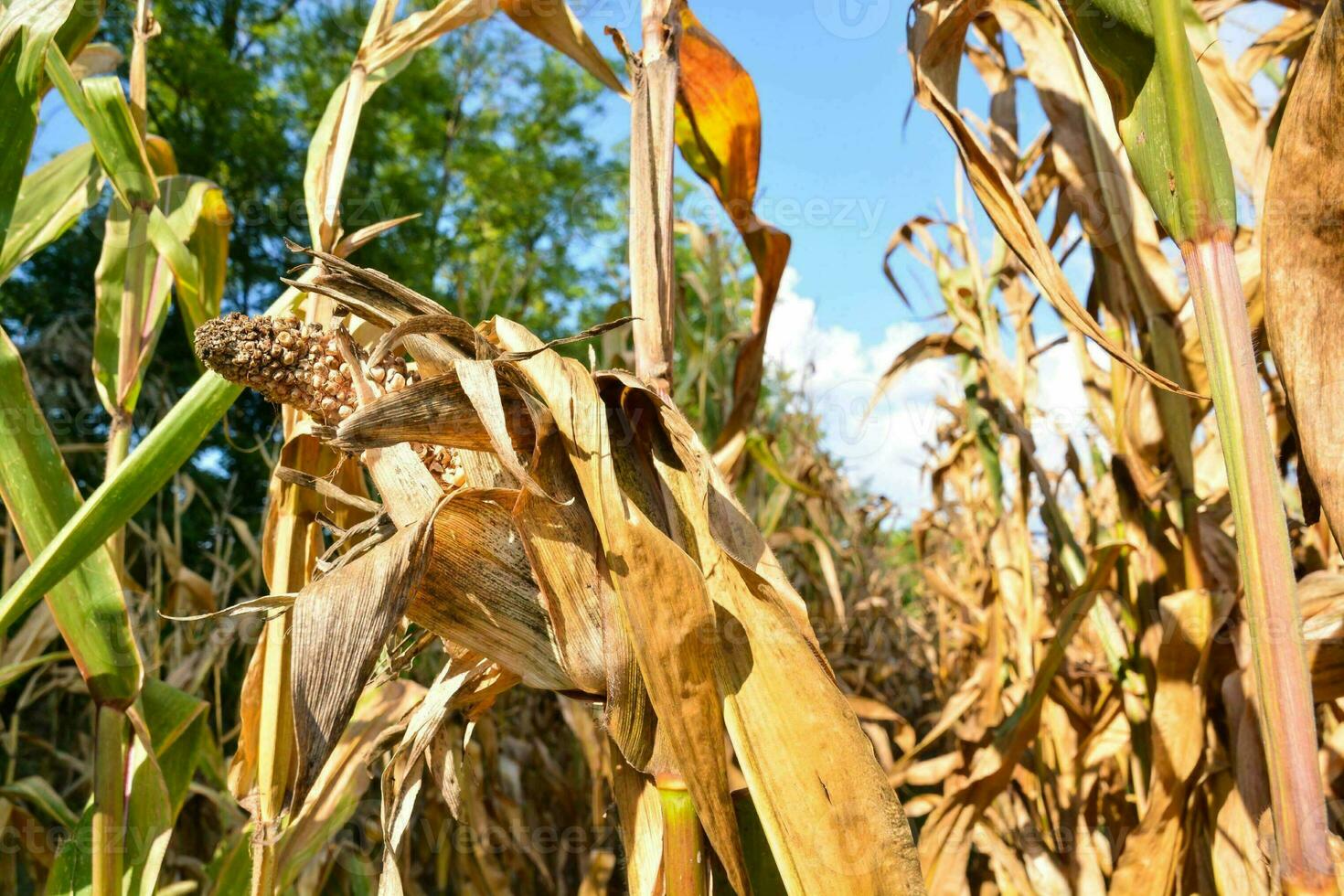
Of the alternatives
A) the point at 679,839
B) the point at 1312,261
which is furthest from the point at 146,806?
the point at 1312,261

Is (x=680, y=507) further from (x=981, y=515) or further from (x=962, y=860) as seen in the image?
(x=981, y=515)

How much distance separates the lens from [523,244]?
999 centimetres

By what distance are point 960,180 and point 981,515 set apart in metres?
0.83

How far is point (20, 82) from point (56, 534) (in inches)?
17.8

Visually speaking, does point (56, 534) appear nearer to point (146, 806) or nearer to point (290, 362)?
point (146, 806)

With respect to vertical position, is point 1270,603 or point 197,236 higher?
point 197,236

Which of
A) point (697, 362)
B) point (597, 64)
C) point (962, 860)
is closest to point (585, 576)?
point (597, 64)

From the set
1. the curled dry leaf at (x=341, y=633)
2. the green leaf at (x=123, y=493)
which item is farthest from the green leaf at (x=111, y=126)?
the curled dry leaf at (x=341, y=633)

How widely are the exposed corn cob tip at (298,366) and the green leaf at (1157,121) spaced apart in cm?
47

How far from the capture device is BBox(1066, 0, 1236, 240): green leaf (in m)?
0.48

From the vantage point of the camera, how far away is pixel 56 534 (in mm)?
843

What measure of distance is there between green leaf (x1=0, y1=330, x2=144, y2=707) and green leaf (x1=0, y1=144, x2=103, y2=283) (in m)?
0.30

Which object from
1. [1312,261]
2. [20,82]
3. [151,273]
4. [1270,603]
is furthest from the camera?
[151,273]

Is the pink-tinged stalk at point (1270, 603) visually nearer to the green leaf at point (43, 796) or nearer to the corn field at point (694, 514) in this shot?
the corn field at point (694, 514)
